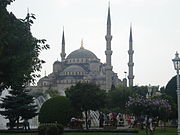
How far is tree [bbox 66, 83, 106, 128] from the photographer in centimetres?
2906

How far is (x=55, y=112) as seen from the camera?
2778 centimetres

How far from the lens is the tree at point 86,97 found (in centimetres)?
2906

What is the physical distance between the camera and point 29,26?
16.0m

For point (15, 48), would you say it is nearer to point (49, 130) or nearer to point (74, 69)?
point (49, 130)

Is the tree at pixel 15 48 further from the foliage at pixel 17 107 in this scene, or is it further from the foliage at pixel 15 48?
the foliage at pixel 17 107

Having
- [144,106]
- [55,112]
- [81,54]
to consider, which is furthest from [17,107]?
[81,54]

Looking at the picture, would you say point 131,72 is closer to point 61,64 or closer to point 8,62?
point 61,64

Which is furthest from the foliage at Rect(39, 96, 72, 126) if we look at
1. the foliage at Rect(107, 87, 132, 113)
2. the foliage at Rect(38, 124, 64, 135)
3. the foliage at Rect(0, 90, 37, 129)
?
the foliage at Rect(107, 87, 132, 113)

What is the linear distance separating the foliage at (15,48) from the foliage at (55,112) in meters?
11.7

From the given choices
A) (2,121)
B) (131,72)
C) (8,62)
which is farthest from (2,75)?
(131,72)

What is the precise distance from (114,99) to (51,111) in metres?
33.2

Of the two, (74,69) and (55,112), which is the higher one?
(74,69)

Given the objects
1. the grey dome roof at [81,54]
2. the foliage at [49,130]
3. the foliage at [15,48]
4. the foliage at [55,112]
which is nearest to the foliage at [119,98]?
the foliage at [55,112]

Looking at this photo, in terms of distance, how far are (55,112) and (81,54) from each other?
90.2 metres
